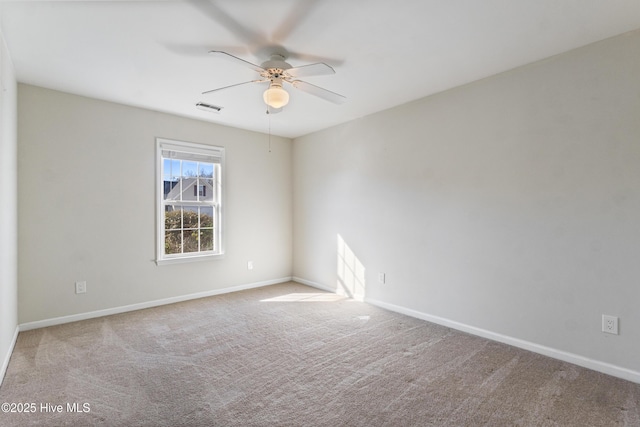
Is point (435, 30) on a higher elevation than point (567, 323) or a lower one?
higher

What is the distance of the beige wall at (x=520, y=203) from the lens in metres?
2.28

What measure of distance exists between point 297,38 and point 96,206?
2.90 m

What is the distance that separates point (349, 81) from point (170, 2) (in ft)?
5.45

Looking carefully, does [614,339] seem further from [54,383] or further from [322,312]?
[54,383]

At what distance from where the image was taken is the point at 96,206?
351 cm

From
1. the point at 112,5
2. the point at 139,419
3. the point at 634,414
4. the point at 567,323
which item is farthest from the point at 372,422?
the point at 112,5

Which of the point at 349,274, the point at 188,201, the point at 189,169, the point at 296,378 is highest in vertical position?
the point at 189,169

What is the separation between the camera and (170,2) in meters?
1.91

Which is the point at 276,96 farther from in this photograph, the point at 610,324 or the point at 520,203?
the point at 610,324

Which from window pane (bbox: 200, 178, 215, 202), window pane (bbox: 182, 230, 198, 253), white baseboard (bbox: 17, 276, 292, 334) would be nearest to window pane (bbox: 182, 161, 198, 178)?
window pane (bbox: 200, 178, 215, 202)

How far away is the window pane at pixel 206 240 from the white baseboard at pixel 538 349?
8.95 ft

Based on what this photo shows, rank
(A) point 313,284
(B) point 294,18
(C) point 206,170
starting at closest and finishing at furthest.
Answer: (B) point 294,18, (C) point 206,170, (A) point 313,284

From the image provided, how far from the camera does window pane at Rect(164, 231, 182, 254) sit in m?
4.09

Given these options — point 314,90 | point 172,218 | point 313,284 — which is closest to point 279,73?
point 314,90
